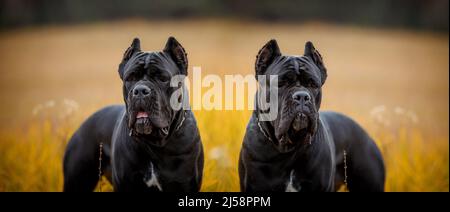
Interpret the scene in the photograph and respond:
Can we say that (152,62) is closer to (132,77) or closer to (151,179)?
(132,77)

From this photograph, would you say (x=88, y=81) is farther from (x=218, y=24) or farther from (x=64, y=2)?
(x=218, y=24)

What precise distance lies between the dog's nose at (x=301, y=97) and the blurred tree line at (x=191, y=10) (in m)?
2.89

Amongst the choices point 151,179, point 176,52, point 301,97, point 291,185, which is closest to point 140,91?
point 176,52

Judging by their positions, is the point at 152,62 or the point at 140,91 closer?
the point at 140,91

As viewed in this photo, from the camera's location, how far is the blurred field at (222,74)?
6.22 metres

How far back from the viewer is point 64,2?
685cm

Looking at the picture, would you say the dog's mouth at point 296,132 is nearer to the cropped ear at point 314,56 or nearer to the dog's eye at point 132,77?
the cropped ear at point 314,56

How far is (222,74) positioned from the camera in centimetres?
663

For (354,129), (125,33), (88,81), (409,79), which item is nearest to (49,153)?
(88,81)

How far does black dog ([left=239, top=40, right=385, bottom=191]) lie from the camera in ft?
13.7

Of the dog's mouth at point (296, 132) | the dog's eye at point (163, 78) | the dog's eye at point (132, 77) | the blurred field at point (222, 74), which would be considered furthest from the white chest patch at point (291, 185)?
the blurred field at point (222, 74)

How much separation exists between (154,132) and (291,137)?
0.86 m

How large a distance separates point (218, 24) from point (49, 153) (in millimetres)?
2176

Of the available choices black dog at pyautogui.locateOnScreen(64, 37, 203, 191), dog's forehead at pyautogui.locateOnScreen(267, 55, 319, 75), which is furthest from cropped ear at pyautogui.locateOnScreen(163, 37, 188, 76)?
dog's forehead at pyautogui.locateOnScreen(267, 55, 319, 75)
